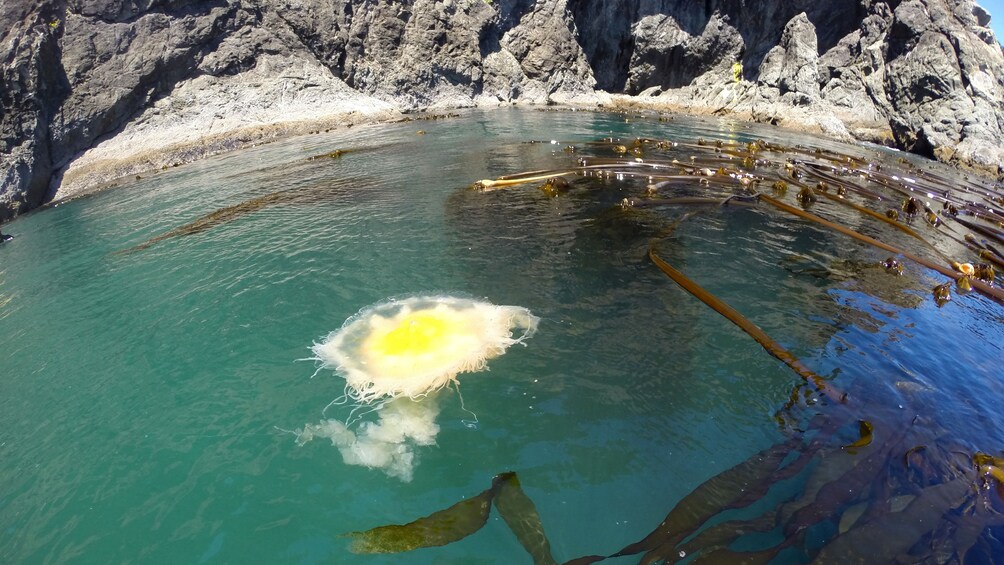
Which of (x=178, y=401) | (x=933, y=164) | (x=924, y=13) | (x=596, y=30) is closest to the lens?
(x=178, y=401)

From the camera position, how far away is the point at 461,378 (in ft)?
21.4

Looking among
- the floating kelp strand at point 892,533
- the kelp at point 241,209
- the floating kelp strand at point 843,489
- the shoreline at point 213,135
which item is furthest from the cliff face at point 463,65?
the floating kelp strand at point 892,533

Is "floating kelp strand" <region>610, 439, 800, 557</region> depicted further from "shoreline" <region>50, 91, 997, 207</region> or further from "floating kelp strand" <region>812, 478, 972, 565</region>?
"shoreline" <region>50, 91, 997, 207</region>

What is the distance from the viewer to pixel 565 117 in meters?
37.5

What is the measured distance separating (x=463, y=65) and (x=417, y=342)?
4392 cm

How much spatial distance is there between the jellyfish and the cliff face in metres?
25.2

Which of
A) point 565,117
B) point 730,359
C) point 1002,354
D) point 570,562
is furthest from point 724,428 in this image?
point 565,117

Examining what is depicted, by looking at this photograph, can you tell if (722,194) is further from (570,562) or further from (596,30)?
(596,30)

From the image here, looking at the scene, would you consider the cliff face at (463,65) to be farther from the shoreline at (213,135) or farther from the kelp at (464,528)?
the kelp at (464,528)

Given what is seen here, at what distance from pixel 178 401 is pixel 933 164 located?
117 ft

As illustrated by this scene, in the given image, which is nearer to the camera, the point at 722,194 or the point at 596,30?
the point at 722,194

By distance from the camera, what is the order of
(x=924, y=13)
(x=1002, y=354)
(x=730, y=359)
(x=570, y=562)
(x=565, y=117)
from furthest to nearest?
1. (x=565, y=117)
2. (x=924, y=13)
3. (x=1002, y=354)
4. (x=730, y=359)
5. (x=570, y=562)

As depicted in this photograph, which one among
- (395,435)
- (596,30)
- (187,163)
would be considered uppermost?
(596,30)

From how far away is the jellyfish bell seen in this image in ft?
21.0
